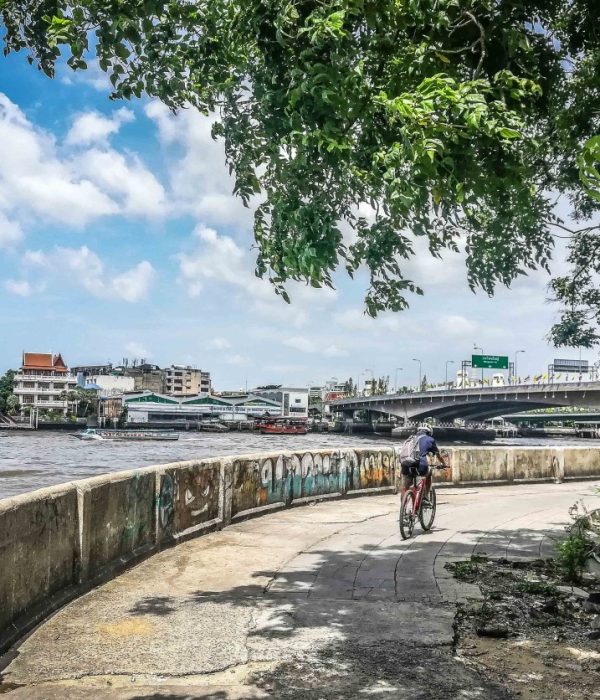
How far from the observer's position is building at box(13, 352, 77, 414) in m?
148

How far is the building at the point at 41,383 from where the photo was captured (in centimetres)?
14812

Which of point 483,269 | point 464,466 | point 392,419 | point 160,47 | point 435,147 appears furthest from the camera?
point 392,419

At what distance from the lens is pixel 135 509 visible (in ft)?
30.6

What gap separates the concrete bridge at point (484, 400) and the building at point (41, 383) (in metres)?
64.4

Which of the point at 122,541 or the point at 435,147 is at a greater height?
the point at 435,147

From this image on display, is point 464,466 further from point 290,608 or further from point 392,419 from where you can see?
point 392,419

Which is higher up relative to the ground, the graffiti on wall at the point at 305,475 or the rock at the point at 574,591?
the graffiti on wall at the point at 305,475

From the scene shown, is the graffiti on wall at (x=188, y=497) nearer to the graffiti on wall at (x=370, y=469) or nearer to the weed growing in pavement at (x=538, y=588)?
the weed growing in pavement at (x=538, y=588)

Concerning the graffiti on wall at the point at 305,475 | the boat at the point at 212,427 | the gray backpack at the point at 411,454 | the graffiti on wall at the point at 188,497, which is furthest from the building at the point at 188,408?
the gray backpack at the point at 411,454

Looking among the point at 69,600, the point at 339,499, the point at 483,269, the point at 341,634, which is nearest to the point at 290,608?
the point at 341,634

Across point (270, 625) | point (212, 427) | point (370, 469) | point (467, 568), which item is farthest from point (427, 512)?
point (212, 427)

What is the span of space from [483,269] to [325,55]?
3.79m

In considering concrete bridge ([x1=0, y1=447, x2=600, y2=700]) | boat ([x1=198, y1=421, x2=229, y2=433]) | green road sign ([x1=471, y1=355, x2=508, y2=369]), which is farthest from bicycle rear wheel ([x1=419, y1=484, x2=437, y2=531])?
boat ([x1=198, y1=421, x2=229, y2=433])

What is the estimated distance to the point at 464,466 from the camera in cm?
2095
